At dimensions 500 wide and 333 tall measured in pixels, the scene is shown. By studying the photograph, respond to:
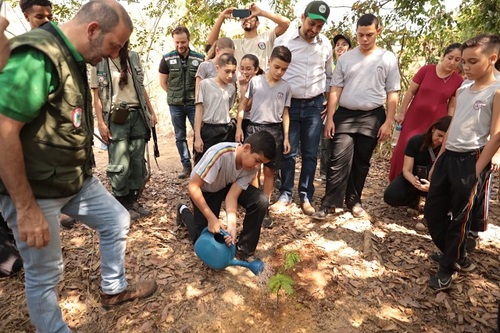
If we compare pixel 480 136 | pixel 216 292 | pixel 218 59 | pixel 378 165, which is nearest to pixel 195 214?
pixel 216 292

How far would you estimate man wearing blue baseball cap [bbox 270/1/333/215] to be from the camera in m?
3.74

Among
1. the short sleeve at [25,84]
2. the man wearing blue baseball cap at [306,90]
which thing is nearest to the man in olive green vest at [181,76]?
the man wearing blue baseball cap at [306,90]

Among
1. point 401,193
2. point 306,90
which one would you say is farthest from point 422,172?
point 306,90

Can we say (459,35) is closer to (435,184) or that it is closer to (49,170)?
(435,184)

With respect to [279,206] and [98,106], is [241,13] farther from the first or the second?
[279,206]

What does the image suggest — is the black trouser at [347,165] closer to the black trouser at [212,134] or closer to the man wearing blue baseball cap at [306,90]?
the man wearing blue baseball cap at [306,90]

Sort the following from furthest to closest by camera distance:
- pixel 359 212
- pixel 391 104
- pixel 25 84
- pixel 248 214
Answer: pixel 359 212 < pixel 391 104 < pixel 248 214 < pixel 25 84

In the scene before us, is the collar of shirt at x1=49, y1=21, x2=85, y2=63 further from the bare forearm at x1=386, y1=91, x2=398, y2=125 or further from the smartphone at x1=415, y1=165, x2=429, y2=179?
the smartphone at x1=415, y1=165, x2=429, y2=179

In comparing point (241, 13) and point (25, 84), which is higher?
point (241, 13)

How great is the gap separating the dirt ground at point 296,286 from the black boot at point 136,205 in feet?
0.70

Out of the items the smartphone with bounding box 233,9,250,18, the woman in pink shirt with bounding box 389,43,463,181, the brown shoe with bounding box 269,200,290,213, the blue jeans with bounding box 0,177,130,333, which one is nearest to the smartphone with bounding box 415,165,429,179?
the woman in pink shirt with bounding box 389,43,463,181

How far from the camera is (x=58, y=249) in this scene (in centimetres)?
192

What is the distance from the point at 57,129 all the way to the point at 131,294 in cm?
146

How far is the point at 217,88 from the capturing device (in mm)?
3967
